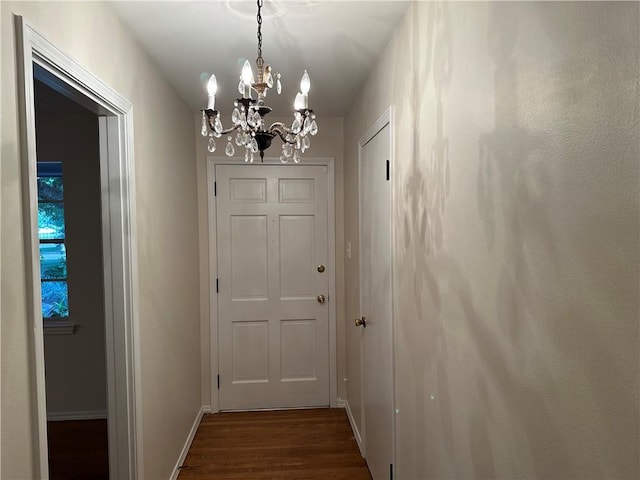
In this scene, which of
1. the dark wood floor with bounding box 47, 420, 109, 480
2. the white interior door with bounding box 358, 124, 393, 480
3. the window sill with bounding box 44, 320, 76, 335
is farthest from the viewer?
the window sill with bounding box 44, 320, 76, 335

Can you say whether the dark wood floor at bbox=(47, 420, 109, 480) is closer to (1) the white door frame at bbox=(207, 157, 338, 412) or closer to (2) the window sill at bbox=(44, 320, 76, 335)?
(2) the window sill at bbox=(44, 320, 76, 335)

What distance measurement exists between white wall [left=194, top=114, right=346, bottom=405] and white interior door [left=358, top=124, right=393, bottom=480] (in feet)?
2.44

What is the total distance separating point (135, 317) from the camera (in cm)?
188

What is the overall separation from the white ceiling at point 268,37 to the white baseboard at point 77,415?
262cm

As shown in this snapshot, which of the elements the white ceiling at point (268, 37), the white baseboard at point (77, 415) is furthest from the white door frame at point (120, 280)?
the white baseboard at point (77, 415)

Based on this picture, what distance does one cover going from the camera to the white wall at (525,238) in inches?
26.6

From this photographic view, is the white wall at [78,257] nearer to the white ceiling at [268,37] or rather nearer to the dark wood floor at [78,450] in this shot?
the dark wood floor at [78,450]

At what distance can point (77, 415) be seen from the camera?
337cm

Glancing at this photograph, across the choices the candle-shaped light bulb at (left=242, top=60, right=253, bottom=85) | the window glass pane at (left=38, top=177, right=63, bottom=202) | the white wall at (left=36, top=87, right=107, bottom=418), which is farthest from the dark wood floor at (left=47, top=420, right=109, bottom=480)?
the candle-shaped light bulb at (left=242, top=60, right=253, bottom=85)

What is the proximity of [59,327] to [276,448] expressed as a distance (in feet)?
6.33

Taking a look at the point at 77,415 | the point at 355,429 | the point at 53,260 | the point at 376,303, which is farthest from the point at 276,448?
the point at 53,260

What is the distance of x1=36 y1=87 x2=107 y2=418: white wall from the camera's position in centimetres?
329

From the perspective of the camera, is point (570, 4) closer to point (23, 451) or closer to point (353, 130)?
point (23, 451)

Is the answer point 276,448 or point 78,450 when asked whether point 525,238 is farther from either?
point 78,450
